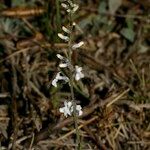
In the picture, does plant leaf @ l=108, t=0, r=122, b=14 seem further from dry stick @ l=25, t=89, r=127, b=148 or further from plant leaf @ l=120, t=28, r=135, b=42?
dry stick @ l=25, t=89, r=127, b=148

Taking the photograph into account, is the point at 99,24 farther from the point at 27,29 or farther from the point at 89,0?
the point at 27,29

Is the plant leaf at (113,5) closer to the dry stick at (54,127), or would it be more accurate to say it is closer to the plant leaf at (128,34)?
the plant leaf at (128,34)

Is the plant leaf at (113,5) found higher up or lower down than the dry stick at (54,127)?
higher up

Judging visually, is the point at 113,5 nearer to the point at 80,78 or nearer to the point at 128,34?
Answer: the point at 128,34

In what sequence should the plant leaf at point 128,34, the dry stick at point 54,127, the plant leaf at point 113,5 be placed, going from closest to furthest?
1. the dry stick at point 54,127
2. the plant leaf at point 128,34
3. the plant leaf at point 113,5

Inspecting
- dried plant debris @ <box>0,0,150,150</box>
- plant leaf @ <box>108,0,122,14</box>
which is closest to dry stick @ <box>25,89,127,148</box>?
dried plant debris @ <box>0,0,150,150</box>

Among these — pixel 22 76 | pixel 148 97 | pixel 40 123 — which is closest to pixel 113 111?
pixel 148 97

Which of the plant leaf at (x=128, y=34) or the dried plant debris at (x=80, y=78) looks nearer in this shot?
the dried plant debris at (x=80, y=78)

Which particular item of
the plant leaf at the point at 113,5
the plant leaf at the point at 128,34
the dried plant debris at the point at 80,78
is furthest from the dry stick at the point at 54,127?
the plant leaf at the point at 113,5
